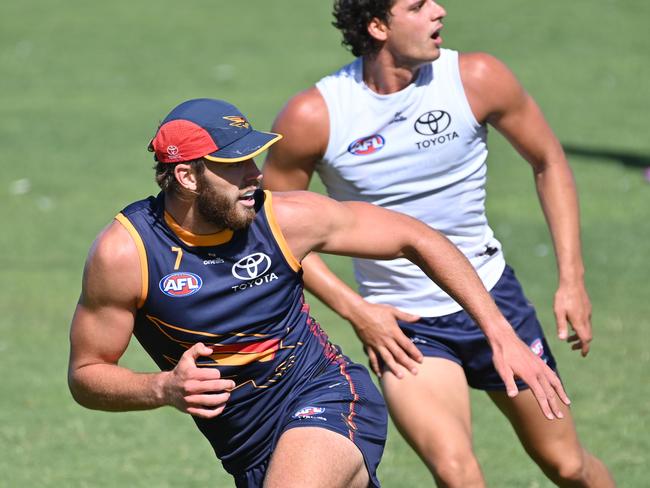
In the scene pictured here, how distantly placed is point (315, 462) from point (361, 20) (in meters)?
2.20

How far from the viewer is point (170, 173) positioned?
14.6 ft

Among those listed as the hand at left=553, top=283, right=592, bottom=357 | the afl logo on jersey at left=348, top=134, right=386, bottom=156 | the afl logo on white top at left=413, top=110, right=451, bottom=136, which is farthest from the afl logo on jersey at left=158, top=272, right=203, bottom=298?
the hand at left=553, top=283, right=592, bottom=357

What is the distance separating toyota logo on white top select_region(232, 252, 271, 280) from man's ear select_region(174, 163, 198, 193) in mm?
307

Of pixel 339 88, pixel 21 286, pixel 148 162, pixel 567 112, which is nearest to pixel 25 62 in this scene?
pixel 148 162

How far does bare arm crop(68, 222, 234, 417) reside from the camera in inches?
166

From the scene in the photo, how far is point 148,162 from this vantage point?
1369cm

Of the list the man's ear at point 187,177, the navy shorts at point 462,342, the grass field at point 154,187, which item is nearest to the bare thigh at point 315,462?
the man's ear at point 187,177

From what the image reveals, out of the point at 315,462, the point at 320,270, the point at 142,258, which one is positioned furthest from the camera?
the point at 320,270

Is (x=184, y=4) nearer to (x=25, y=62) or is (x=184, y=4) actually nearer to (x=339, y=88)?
(x=25, y=62)

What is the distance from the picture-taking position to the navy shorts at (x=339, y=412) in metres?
4.48

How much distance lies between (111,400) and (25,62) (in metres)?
14.7

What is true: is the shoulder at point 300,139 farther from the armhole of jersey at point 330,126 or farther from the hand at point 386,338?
the hand at point 386,338

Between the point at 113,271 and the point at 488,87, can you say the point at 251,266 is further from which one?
the point at 488,87

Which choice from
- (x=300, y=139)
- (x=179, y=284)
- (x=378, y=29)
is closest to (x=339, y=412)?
(x=179, y=284)
